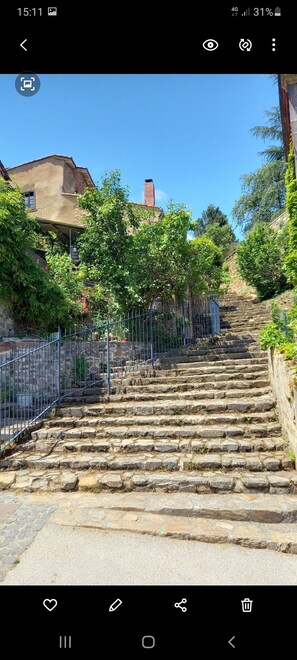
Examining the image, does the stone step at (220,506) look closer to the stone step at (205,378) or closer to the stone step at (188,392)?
the stone step at (188,392)

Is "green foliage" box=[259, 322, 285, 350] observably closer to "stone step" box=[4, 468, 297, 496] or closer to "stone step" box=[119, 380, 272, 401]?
"stone step" box=[119, 380, 272, 401]

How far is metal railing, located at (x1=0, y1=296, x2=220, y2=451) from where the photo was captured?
22.8 ft

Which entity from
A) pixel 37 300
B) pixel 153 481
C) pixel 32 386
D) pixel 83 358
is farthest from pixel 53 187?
pixel 153 481

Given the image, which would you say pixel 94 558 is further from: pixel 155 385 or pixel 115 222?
pixel 115 222

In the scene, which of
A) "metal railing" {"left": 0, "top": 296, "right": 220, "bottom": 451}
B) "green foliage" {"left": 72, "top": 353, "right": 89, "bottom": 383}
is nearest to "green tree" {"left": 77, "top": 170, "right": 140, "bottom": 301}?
"metal railing" {"left": 0, "top": 296, "right": 220, "bottom": 451}

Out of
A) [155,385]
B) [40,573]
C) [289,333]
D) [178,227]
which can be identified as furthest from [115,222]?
[40,573]

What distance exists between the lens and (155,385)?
713cm

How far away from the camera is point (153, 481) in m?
4.19

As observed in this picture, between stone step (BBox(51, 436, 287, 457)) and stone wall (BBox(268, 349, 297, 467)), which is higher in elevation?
stone wall (BBox(268, 349, 297, 467))

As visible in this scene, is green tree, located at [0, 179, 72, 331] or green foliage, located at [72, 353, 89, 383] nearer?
green foliage, located at [72, 353, 89, 383]
